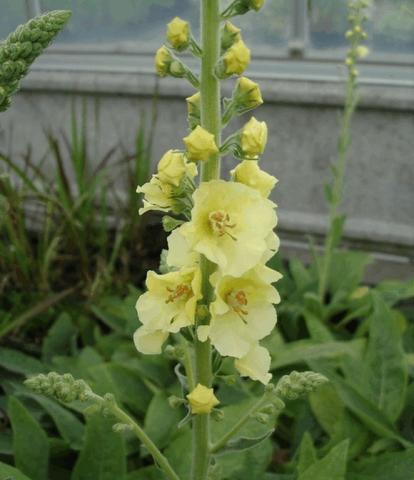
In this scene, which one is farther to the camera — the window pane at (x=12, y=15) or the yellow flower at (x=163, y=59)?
the window pane at (x=12, y=15)

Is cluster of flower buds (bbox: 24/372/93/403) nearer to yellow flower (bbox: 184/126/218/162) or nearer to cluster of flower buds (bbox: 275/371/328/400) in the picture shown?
cluster of flower buds (bbox: 275/371/328/400)

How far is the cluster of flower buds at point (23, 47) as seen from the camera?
1.25 meters

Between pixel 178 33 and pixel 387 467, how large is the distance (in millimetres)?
1433

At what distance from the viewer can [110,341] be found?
10.6 feet

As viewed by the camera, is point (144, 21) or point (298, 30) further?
point (144, 21)

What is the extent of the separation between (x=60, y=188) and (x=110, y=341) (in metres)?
1.00

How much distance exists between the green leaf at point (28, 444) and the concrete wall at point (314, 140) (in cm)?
234

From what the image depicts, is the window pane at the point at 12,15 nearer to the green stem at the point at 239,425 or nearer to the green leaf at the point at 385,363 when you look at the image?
the green leaf at the point at 385,363

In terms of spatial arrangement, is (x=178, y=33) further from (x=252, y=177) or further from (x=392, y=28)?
(x=392, y=28)

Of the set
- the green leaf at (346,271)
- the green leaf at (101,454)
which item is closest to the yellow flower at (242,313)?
the green leaf at (101,454)

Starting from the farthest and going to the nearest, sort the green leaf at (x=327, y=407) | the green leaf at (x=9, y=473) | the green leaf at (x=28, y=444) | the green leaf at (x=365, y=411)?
the green leaf at (x=327, y=407) < the green leaf at (x=365, y=411) < the green leaf at (x=28, y=444) < the green leaf at (x=9, y=473)

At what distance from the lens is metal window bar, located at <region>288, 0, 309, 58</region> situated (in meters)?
4.21

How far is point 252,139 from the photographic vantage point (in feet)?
4.56

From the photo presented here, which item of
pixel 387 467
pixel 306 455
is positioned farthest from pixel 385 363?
pixel 306 455
